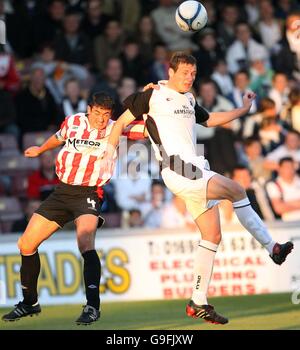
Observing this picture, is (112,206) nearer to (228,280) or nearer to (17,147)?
(17,147)

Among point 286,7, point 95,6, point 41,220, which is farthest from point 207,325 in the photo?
point 286,7

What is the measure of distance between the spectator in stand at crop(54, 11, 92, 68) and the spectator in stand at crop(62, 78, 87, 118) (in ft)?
4.19

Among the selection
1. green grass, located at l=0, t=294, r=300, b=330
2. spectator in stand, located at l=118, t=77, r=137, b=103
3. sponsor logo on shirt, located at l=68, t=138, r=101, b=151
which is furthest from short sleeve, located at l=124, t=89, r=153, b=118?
spectator in stand, located at l=118, t=77, r=137, b=103

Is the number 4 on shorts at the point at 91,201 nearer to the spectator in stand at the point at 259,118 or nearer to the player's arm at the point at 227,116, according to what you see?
the player's arm at the point at 227,116

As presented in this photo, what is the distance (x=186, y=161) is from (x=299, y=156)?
21.8 feet

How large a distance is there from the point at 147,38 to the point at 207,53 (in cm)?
108

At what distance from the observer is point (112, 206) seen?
52.6 feet

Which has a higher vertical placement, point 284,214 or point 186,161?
point 186,161

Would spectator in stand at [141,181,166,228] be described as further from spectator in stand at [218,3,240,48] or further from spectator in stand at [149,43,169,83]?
spectator in stand at [218,3,240,48]

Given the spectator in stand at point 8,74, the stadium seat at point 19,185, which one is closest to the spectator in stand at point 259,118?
the stadium seat at point 19,185

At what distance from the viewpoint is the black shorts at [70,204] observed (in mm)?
10375

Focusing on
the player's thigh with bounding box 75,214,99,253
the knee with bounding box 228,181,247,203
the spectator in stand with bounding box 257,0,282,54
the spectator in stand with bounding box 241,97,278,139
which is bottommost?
the player's thigh with bounding box 75,214,99,253

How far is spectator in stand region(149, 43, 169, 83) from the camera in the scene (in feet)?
58.0

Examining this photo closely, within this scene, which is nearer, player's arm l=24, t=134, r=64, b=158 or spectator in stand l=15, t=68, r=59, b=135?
player's arm l=24, t=134, r=64, b=158
